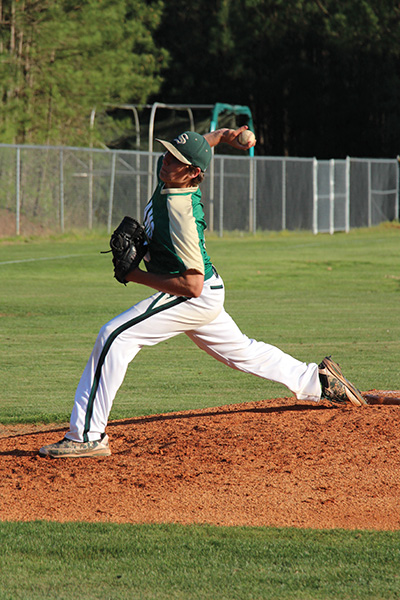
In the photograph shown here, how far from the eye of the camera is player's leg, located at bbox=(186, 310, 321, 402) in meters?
5.73

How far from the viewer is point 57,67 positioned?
112ft

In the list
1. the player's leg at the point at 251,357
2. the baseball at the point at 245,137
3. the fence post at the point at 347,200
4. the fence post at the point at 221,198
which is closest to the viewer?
the player's leg at the point at 251,357

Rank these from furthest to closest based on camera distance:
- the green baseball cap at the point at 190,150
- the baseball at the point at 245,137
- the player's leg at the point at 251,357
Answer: the baseball at the point at 245,137, the player's leg at the point at 251,357, the green baseball cap at the point at 190,150

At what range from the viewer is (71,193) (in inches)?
1117

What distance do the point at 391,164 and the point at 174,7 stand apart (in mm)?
18988

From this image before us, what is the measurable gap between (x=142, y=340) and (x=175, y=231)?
0.72m

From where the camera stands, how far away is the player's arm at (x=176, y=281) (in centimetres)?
521

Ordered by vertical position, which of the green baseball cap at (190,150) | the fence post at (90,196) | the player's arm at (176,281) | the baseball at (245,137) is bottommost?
the player's arm at (176,281)

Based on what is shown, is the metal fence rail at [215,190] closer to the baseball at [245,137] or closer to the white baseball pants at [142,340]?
the baseball at [245,137]

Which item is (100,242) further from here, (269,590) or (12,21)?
(269,590)

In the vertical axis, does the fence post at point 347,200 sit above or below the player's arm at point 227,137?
above

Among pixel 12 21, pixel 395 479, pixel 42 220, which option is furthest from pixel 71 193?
pixel 395 479

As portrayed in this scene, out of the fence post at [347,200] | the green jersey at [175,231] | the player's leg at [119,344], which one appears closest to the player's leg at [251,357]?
the player's leg at [119,344]

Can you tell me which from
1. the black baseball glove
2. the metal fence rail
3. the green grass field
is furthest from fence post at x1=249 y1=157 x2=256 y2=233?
the black baseball glove
